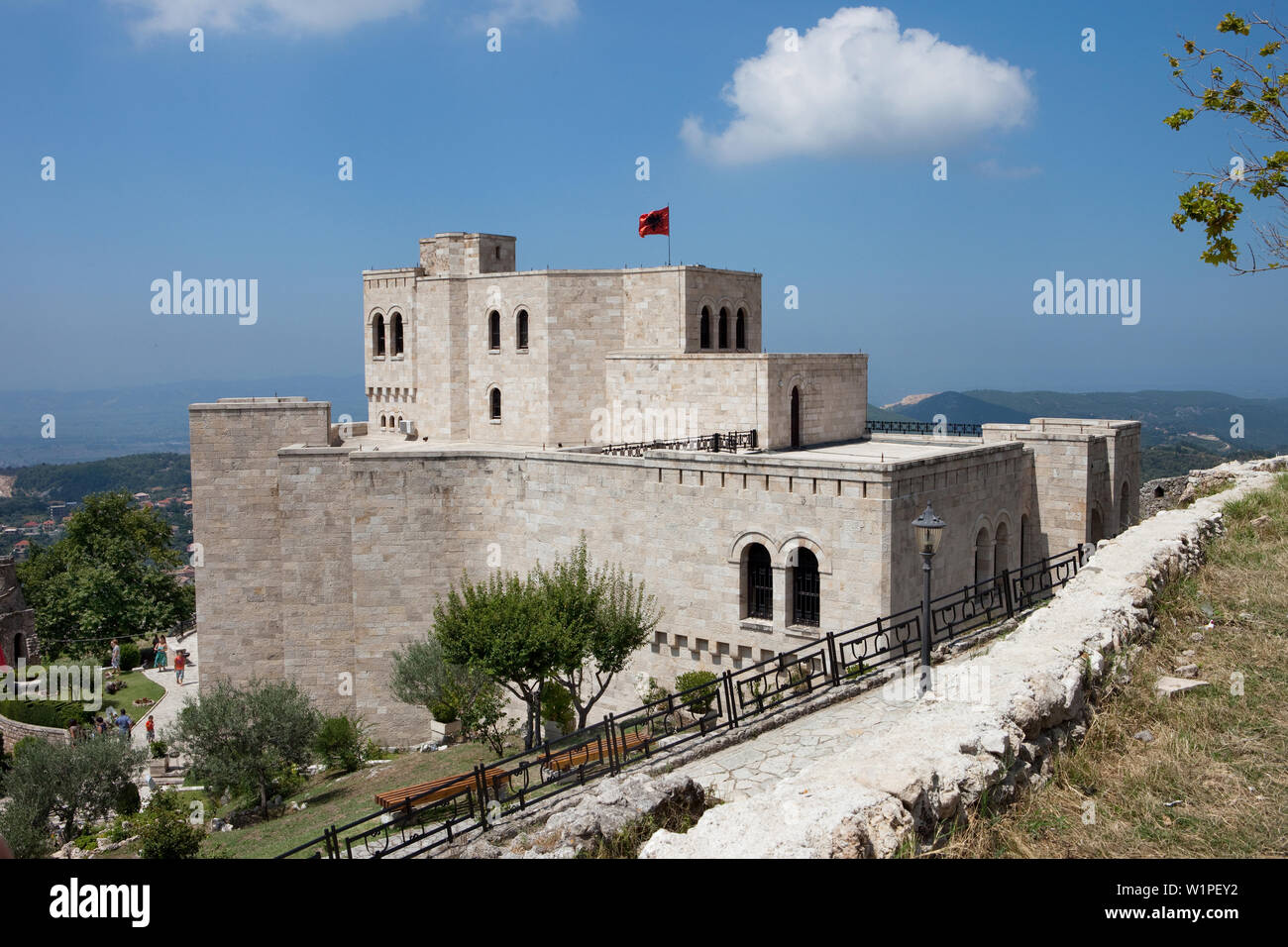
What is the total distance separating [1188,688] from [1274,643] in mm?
1705

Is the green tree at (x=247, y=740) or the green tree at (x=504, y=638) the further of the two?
the green tree at (x=247, y=740)

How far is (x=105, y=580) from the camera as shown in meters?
44.3

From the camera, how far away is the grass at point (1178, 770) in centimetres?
645

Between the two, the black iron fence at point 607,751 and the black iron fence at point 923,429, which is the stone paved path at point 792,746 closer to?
the black iron fence at point 607,751

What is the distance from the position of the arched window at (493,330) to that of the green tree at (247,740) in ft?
42.3

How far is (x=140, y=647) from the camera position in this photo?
44.5 meters

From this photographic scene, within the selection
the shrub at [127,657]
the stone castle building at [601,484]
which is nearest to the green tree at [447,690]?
the stone castle building at [601,484]

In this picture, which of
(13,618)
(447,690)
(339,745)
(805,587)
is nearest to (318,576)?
(339,745)

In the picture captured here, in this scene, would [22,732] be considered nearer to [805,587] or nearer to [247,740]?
[247,740]

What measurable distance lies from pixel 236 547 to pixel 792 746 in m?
21.1

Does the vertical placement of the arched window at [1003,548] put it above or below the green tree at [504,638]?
above

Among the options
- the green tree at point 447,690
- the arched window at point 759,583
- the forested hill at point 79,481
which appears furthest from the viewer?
the forested hill at point 79,481
